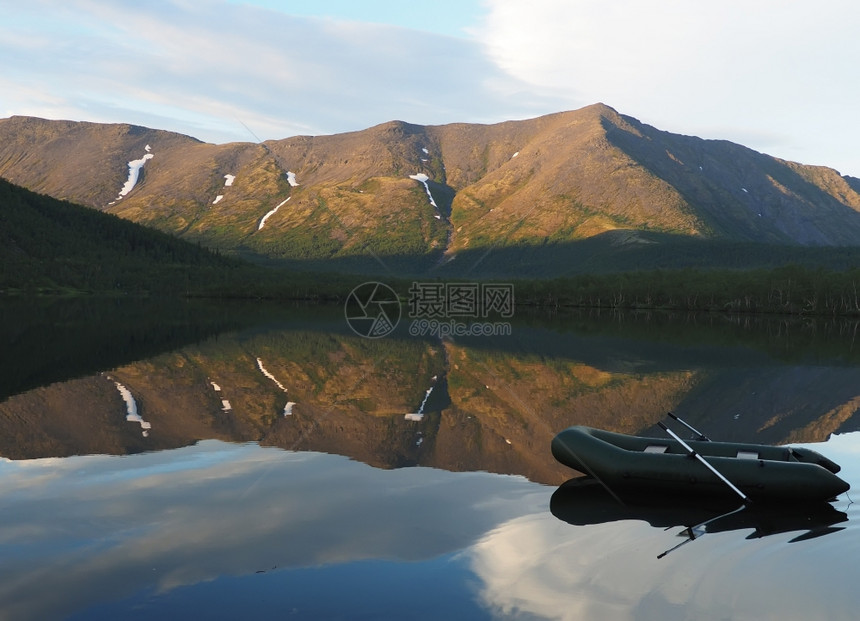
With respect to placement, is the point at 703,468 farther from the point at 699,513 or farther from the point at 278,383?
the point at 278,383

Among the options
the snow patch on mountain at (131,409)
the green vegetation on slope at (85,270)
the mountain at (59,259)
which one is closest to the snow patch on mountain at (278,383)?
the snow patch on mountain at (131,409)

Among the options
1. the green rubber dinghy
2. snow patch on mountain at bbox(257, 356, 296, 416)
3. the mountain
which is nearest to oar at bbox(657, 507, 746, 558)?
the green rubber dinghy

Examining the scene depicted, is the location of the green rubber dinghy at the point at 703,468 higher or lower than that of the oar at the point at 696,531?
higher

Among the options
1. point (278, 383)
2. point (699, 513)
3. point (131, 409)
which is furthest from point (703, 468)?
point (278, 383)

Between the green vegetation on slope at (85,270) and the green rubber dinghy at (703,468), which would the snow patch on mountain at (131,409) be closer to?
the green rubber dinghy at (703,468)

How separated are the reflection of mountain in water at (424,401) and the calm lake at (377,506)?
205 mm

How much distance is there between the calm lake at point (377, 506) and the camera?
12922 millimetres

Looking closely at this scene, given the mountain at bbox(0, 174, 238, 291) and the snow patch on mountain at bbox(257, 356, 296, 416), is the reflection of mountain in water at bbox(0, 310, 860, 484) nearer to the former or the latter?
the snow patch on mountain at bbox(257, 356, 296, 416)

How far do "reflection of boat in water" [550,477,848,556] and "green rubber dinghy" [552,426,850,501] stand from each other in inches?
14.8

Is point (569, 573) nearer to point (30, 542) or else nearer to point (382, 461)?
point (382, 461)

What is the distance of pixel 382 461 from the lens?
2316 centimetres

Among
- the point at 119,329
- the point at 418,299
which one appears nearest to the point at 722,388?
the point at 119,329

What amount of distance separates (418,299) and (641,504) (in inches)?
5844

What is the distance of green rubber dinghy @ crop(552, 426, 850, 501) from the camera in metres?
17.9
